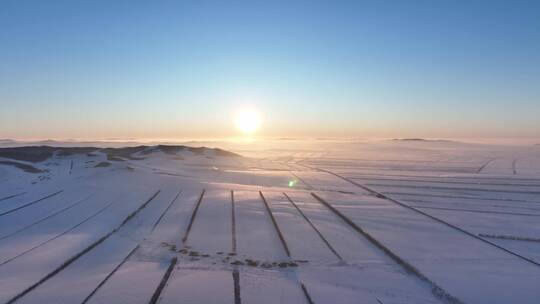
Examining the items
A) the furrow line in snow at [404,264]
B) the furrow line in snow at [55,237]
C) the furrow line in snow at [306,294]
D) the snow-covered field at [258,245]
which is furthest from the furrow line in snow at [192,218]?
the furrow line in snow at [404,264]

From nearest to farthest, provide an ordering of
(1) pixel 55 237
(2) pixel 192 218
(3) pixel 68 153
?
(1) pixel 55 237
(2) pixel 192 218
(3) pixel 68 153

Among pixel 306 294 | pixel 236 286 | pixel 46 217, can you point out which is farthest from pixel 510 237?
pixel 46 217

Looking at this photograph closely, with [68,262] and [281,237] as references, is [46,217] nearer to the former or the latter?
[68,262]

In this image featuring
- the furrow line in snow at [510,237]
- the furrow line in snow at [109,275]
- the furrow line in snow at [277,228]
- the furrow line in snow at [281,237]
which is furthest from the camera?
the furrow line in snow at [510,237]

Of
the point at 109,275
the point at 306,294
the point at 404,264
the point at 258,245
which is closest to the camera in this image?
the point at 306,294

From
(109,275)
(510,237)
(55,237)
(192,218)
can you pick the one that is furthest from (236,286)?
(510,237)

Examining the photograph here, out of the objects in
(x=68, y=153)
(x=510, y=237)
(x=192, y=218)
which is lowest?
(x=510, y=237)

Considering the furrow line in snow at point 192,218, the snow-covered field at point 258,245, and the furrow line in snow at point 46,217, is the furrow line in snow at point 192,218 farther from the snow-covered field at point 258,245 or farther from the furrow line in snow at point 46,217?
the furrow line in snow at point 46,217

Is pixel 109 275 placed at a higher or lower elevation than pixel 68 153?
lower

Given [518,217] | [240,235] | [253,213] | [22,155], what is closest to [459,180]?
[518,217]

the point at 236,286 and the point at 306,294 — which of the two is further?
the point at 236,286
